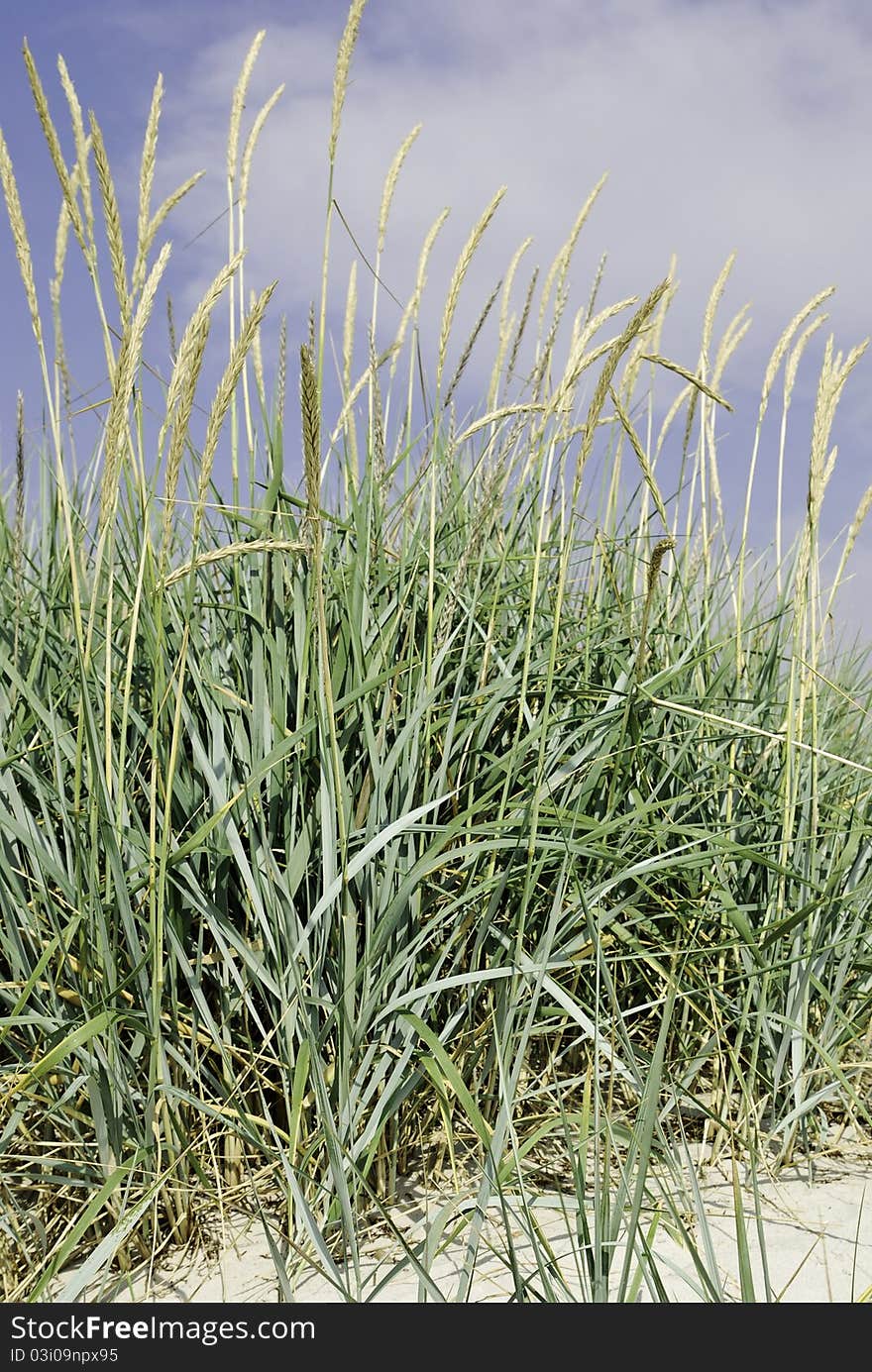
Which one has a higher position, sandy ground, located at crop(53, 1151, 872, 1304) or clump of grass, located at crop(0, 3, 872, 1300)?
clump of grass, located at crop(0, 3, 872, 1300)

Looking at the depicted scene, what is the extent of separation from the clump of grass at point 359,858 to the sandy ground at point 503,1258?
45 millimetres

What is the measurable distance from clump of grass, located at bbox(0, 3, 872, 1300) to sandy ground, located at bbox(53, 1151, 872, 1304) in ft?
0.15

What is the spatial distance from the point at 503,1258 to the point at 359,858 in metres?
0.58

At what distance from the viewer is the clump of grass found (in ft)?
4.84

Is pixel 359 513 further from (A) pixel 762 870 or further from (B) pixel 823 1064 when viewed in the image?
(B) pixel 823 1064

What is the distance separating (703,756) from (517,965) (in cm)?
86

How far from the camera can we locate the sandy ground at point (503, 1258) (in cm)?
139

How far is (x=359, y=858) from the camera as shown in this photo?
1.49 meters

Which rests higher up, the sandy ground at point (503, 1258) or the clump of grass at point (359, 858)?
the clump of grass at point (359, 858)

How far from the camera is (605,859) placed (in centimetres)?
179

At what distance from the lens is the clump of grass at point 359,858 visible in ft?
4.84

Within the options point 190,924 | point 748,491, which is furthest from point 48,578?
point 748,491

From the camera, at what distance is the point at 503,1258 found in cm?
141

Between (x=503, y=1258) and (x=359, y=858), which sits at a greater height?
(x=359, y=858)
